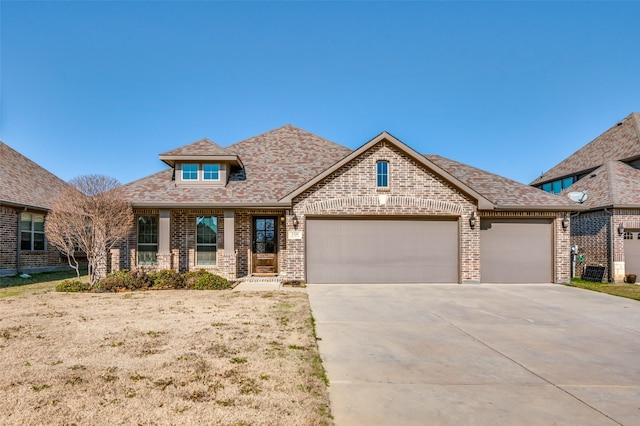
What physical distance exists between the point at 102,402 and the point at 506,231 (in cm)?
1444

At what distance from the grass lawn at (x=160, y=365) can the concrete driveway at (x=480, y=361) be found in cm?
53

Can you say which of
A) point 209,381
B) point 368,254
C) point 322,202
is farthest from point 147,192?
point 209,381

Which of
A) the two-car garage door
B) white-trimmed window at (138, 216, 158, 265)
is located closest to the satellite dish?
the two-car garage door

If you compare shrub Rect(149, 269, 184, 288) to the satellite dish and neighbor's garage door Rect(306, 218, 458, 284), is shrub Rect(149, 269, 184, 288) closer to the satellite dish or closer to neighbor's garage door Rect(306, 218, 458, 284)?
neighbor's garage door Rect(306, 218, 458, 284)

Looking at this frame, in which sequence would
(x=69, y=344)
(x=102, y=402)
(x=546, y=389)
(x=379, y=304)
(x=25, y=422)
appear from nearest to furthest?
(x=25, y=422) → (x=102, y=402) → (x=546, y=389) → (x=69, y=344) → (x=379, y=304)

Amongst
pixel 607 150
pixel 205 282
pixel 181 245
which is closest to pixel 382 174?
pixel 205 282

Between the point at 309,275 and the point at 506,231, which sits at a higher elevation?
the point at 506,231

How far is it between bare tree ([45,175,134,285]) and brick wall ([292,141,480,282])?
595cm

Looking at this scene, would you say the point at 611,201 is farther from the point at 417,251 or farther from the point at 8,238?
the point at 8,238

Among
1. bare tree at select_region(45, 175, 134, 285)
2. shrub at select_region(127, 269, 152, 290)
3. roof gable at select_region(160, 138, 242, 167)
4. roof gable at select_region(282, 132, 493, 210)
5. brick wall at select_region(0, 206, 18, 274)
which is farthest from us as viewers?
brick wall at select_region(0, 206, 18, 274)

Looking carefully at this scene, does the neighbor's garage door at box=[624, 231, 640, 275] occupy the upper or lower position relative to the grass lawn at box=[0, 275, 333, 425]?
upper

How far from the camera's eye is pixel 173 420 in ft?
12.0

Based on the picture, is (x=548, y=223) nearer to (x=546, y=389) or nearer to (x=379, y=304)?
(x=379, y=304)

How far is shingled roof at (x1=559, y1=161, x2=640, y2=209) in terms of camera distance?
15.5m
